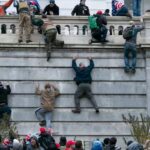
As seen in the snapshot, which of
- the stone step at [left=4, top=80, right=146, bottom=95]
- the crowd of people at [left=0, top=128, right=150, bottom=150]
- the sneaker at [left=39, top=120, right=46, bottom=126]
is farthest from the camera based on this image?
the stone step at [left=4, top=80, right=146, bottom=95]

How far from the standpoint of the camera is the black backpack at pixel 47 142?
36.3 meters

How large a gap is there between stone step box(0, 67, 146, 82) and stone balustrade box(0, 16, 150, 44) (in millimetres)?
1165

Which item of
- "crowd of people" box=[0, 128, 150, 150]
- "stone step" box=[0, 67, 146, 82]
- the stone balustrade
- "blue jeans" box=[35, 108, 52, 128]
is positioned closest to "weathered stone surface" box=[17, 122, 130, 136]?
"blue jeans" box=[35, 108, 52, 128]

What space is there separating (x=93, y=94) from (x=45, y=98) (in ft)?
5.92

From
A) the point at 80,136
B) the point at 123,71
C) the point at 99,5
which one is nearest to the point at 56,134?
the point at 80,136

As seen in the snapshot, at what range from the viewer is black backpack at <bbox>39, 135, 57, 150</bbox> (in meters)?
36.3

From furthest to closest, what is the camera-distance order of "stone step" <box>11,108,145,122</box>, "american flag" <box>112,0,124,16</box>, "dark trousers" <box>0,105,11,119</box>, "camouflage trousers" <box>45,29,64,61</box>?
"american flag" <box>112,0,124,16</box> → "camouflage trousers" <box>45,29,64,61</box> → "stone step" <box>11,108,145,122</box> → "dark trousers" <box>0,105,11,119</box>

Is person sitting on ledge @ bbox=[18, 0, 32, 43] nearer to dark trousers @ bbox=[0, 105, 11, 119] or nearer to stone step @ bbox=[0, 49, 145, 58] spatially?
stone step @ bbox=[0, 49, 145, 58]

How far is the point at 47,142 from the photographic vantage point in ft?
120

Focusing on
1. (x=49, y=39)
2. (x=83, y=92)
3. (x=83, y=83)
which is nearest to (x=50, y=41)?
(x=49, y=39)

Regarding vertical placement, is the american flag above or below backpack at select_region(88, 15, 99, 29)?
above

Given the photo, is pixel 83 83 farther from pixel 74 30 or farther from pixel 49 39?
pixel 74 30

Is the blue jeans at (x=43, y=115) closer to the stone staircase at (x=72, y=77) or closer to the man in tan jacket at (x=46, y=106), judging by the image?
the man in tan jacket at (x=46, y=106)

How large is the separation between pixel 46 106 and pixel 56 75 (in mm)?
1380
